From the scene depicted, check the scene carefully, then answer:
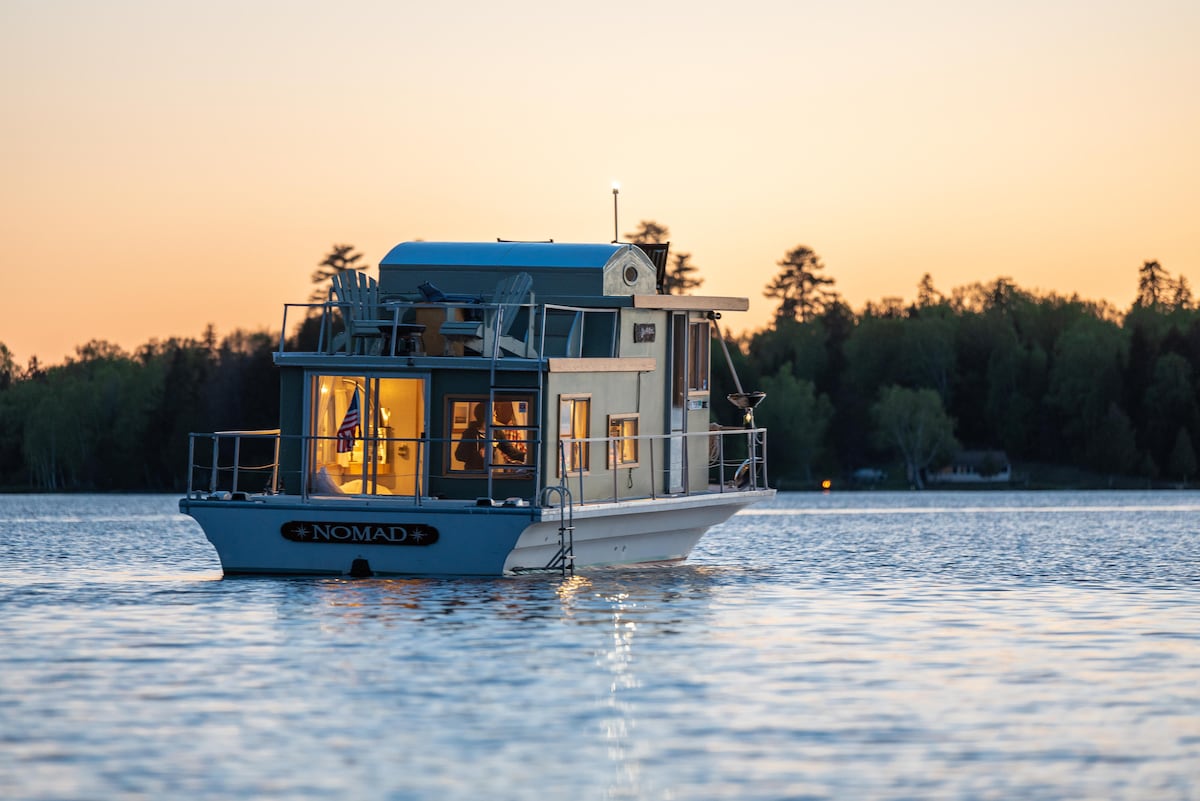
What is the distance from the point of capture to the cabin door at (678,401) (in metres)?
36.1

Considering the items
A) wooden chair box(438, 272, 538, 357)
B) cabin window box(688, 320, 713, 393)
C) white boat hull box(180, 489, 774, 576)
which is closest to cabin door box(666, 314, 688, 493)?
cabin window box(688, 320, 713, 393)

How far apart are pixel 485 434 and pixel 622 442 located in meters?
3.61

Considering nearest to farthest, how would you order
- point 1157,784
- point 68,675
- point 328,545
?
1. point 1157,784
2. point 68,675
3. point 328,545

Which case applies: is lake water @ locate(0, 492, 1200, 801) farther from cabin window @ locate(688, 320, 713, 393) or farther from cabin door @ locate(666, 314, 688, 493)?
cabin window @ locate(688, 320, 713, 393)

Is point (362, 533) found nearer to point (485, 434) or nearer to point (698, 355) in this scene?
point (485, 434)

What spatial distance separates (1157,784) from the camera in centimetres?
1537

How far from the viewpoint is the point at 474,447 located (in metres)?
32.0

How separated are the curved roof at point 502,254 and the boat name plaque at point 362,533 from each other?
236 inches

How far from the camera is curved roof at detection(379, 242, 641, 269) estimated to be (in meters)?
34.1

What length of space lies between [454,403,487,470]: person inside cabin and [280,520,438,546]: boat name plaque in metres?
2.20

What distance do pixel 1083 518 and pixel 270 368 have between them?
73.8 m

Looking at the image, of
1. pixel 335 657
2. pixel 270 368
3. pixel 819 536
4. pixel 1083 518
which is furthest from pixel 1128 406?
pixel 335 657

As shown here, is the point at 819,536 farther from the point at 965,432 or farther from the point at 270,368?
the point at 965,432

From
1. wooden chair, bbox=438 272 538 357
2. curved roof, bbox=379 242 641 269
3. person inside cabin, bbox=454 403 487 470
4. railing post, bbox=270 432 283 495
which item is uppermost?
curved roof, bbox=379 242 641 269
